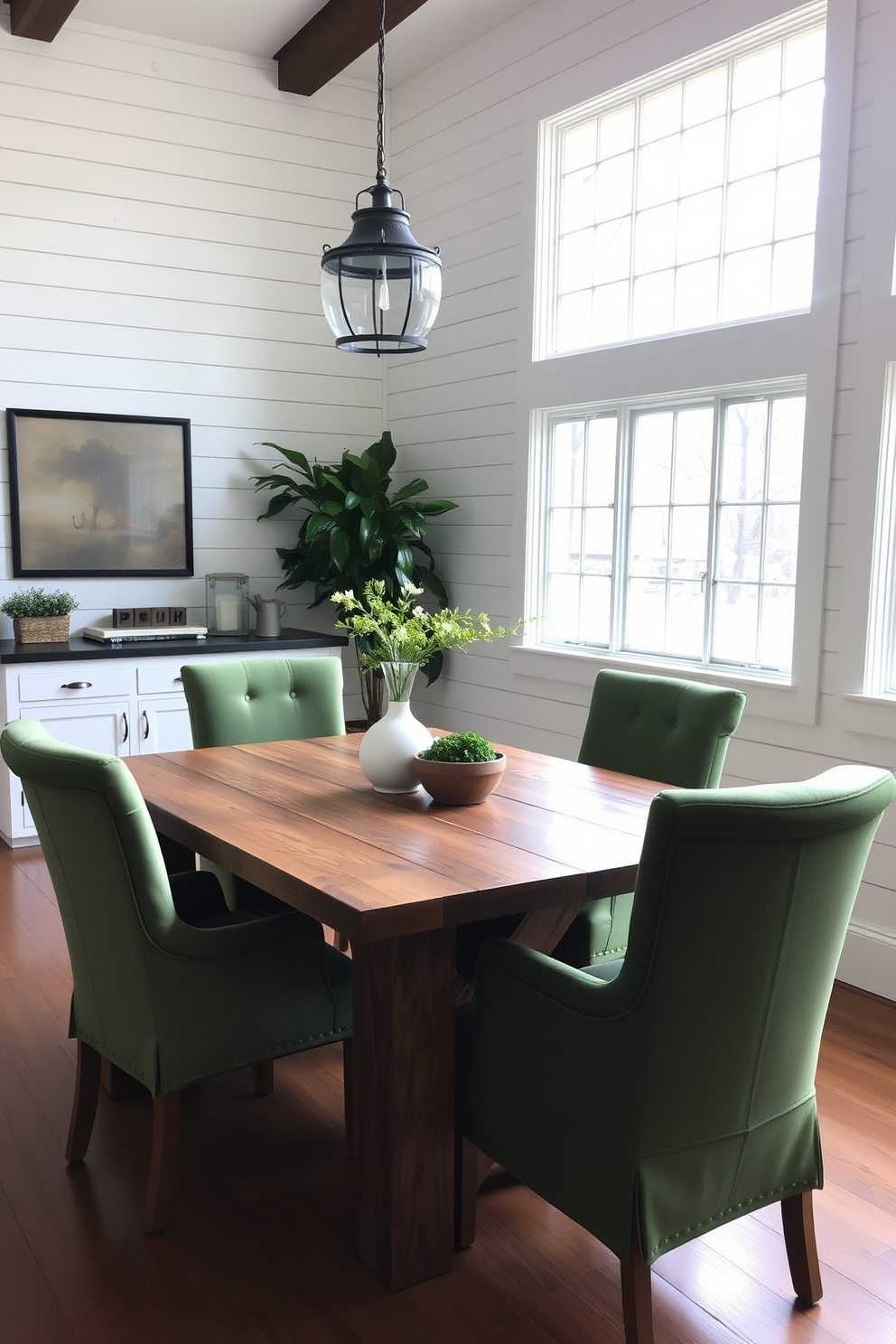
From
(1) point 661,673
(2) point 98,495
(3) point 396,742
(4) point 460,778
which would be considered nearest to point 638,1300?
(4) point 460,778

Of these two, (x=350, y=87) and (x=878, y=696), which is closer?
(x=878, y=696)

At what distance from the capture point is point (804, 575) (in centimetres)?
349

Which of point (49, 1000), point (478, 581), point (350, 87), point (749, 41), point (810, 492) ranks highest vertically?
point (350, 87)

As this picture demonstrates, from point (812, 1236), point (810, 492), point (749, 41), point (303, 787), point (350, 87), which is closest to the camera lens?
point (812, 1236)

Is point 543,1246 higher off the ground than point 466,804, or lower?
lower

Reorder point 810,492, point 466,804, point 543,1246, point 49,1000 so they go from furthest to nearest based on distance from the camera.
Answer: point 810,492 < point 49,1000 < point 466,804 < point 543,1246

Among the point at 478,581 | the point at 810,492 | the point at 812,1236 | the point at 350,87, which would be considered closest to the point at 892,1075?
the point at 812,1236

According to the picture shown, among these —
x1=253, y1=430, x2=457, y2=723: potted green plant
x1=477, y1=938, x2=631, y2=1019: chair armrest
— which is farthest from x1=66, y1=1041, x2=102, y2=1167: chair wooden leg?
x1=253, y1=430, x2=457, y2=723: potted green plant

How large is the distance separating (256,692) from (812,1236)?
2.12 meters

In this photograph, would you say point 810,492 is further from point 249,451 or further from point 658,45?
point 249,451

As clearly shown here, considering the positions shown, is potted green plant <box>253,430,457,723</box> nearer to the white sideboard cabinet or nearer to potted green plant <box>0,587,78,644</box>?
the white sideboard cabinet

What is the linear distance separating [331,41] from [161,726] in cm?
306

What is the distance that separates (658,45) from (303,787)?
3.09 m

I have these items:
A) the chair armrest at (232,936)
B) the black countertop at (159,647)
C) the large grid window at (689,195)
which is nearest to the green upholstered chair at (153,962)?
the chair armrest at (232,936)
